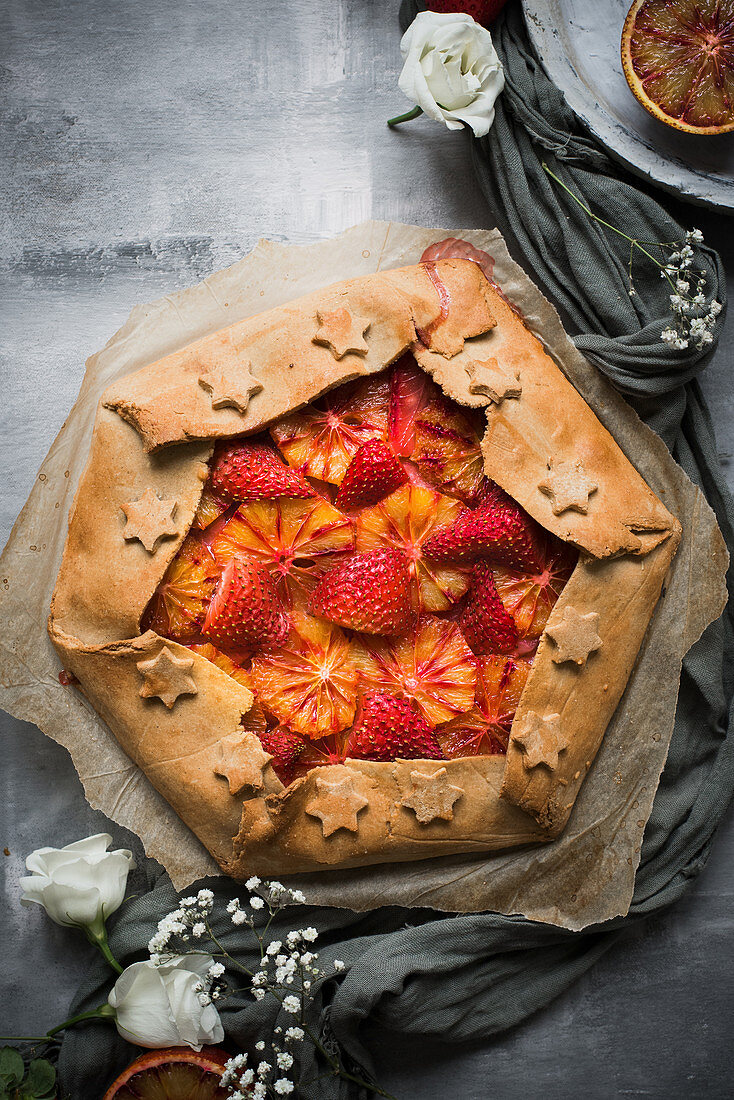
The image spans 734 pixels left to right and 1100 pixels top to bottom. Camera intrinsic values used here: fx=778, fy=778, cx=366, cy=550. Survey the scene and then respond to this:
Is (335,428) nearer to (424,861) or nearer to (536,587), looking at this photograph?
(536,587)

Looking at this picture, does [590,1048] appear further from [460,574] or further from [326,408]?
[326,408]

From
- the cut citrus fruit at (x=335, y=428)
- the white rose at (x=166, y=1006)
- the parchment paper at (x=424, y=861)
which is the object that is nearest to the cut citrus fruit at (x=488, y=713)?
the parchment paper at (x=424, y=861)

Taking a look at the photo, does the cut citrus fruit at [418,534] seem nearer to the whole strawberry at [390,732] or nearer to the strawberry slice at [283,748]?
the whole strawberry at [390,732]

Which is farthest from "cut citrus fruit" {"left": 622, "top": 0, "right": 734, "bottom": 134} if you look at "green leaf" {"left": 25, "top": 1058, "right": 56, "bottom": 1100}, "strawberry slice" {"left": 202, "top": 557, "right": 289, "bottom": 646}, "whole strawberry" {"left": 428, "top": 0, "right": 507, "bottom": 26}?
"green leaf" {"left": 25, "top": 1058, "right": 56, "bottom": 1100}

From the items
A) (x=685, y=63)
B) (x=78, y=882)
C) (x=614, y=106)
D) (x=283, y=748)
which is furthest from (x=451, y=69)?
(x=78, y=882)

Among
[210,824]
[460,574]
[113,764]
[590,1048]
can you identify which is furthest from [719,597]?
[113,764]

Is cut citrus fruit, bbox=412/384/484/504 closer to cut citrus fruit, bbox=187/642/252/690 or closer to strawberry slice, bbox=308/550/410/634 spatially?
strawberry slice, bbox=308/550/410/634
